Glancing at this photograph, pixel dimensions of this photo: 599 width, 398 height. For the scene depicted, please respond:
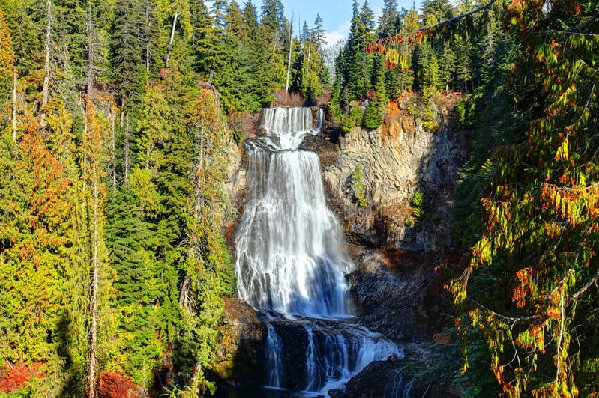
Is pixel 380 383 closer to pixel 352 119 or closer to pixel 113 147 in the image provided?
pixel 113 147

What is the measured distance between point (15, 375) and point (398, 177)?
3040cm

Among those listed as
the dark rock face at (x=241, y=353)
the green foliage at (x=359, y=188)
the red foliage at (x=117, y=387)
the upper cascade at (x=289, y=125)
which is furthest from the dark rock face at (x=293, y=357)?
the upper cascade at (x=289, y=125)

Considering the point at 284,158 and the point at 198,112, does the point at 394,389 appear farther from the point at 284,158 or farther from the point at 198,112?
the point at 284,158

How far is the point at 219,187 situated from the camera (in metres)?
22.4

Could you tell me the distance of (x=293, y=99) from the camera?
191 ft

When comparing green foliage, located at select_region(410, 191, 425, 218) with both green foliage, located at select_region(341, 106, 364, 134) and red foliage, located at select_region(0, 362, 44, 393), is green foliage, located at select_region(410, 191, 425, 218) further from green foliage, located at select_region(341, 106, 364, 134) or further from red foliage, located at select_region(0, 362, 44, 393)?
red foliage, located at select_region(0, 362, 44, 393)

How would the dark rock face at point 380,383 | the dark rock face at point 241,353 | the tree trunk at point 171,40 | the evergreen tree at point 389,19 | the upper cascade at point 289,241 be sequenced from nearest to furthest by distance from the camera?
1. the dark rock face at point 380,383
2. the dark rock face at point 241,353
3. the upper cascade at point 289,241
4. the tree trunk at point 171,40
5. the evergreen tree at point 389,19

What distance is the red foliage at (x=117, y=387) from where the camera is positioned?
837 inches

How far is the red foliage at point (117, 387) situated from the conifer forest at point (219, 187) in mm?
86

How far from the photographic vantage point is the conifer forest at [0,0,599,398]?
18.2 feet

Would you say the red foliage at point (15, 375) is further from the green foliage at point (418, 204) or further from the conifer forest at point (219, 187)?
the green foliage at point (418, 204)

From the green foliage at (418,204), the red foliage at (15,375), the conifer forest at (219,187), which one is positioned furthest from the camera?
the green foliage at (418,204)

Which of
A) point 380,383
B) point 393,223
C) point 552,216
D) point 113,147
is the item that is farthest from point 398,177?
point 552,216

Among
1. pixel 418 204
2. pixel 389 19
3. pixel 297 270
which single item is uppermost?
pixel 389 19
